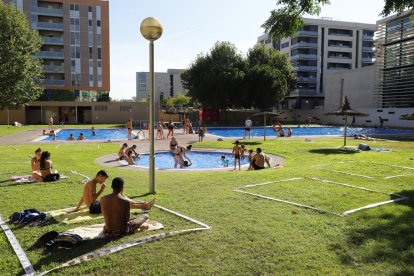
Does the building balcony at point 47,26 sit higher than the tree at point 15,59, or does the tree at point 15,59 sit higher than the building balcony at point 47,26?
the building balcony at point 47,26

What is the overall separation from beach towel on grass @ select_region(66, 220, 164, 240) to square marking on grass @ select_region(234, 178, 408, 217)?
3.10 meters

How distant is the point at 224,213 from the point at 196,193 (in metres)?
1.95

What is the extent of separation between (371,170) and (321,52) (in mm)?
73540

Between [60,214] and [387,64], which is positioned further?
[387,64]

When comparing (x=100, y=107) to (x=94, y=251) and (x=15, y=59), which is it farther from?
(x=94, y=251)

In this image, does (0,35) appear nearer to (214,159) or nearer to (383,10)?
(214,159)

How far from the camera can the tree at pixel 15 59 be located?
3300 cm

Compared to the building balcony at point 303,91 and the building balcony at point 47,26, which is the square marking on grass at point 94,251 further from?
the building balcony at point 303,91

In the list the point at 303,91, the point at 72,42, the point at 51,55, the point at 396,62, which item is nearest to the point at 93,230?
the point at 396,62

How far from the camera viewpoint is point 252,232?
250 inches

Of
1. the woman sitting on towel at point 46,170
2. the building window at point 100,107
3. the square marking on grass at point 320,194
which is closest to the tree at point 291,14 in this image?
the square marking on grass at point 320,194

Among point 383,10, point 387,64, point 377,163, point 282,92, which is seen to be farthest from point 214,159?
point 387,64

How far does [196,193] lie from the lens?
30.5 ft

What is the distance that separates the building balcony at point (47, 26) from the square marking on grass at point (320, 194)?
58050mm
